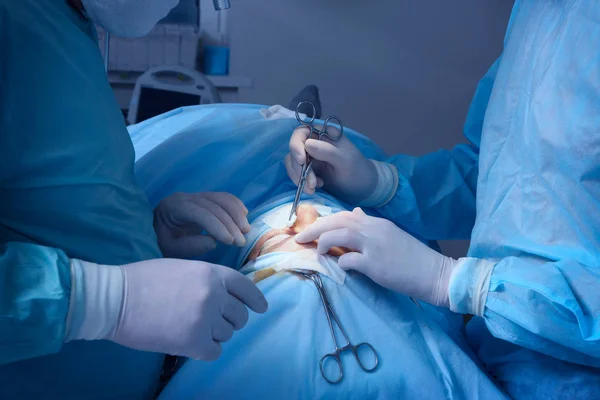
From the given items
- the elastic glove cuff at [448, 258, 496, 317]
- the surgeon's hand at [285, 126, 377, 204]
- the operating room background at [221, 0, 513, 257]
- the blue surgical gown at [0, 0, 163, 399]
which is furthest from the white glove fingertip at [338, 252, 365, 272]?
the operating room background at [221, 0, 513, 257]

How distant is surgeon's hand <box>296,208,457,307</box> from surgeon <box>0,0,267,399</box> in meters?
0.24

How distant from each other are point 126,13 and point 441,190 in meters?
0.96

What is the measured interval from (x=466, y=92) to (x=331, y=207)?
1378mm

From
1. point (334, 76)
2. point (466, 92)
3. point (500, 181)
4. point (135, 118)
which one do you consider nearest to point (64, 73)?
point (500, 181)

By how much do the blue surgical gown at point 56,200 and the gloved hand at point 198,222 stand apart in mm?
198

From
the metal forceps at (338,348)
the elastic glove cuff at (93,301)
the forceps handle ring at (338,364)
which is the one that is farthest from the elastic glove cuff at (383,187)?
the elastic glove cuff at (93,301)

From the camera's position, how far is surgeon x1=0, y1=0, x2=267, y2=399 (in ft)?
2.31

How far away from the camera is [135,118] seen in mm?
2332

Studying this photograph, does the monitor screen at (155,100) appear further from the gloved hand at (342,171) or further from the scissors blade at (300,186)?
the scissors blade at (300,186)

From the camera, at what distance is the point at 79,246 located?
2.89ft

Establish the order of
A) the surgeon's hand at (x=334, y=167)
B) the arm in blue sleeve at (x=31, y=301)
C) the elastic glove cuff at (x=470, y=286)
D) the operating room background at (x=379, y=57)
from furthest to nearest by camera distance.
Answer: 1. the operating room background at (x=379, y=57)
2. the surgeon's hand at (x=334, y=167)
3. the elastic glove cuff at (x=470, y=286)
4. the arm in blue sleeve at (x=31, y=301)

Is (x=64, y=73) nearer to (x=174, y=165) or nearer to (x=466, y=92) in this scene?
(x=174, y=165)

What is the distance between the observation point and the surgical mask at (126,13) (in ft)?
2.98

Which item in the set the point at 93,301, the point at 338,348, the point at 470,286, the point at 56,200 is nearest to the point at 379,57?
the point at 470,286
